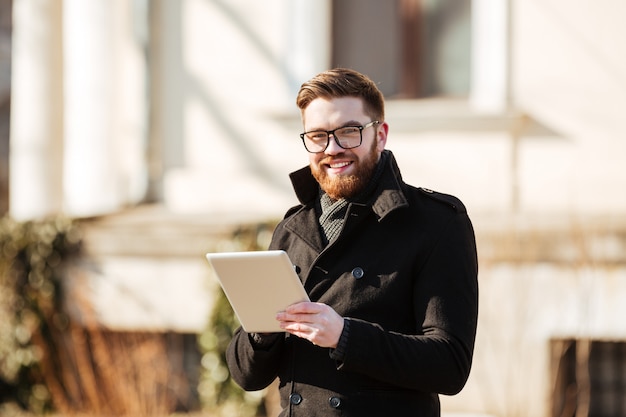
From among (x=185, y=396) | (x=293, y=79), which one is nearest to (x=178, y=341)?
(x=185, y=396)

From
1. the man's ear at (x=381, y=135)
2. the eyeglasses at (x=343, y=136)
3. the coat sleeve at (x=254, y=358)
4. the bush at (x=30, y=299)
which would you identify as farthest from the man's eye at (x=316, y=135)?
the bush at (x=30, y=299)

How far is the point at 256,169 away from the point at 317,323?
4.45m

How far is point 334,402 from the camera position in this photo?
262cm

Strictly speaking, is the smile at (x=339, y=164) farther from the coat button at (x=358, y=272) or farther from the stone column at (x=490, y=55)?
the stone column at (x=490, y=55)

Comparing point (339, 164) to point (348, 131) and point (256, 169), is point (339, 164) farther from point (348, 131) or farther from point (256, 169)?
point (256, 169)

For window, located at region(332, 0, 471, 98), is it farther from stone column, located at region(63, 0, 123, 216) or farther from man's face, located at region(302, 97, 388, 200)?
man's face, located at region(302, 97, 388, 200)

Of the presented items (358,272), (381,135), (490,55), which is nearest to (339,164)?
(381,135)

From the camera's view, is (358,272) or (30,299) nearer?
(358,272)

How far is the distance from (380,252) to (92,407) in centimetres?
440

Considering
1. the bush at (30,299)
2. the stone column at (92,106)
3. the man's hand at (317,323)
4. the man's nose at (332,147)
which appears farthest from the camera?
the stone column at (92,106)

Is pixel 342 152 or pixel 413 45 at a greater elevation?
pixel 413 45

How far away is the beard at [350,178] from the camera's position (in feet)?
8.73

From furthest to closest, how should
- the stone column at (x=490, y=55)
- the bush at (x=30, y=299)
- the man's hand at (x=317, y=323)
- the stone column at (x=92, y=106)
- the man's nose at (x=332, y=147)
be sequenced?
the stone column at (x=92, y=106), the bush at (x=30, y=299), the stone column at (x=490, y=55), the man's nose at (x=332, y=147), the man's hand at (x=317, y=323)

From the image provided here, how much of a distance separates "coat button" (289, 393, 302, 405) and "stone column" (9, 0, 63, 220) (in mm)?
4984
